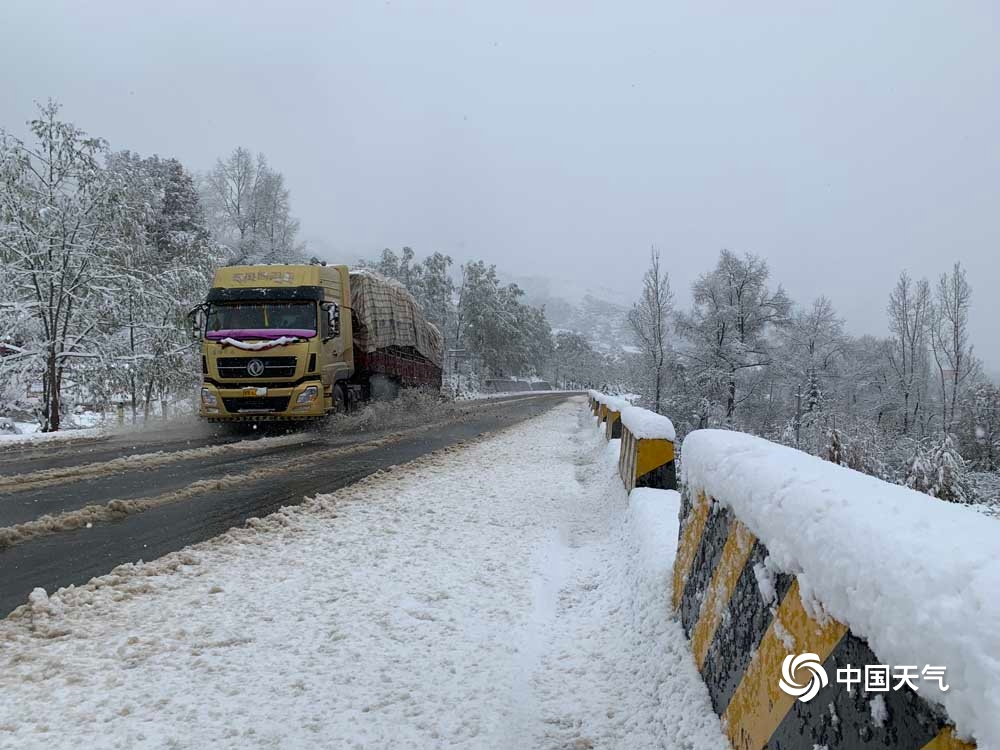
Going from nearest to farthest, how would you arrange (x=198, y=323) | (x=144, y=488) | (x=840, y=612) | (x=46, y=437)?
1. (x=840, y=612)
2. (x=144, y=488)
3. (x=46, y=437)
4. (x=198, y=323)

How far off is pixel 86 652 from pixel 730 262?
37.8 meters

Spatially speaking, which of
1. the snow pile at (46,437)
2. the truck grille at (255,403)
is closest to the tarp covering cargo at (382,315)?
the truck grille at (255,403)

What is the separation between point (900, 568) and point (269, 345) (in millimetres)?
12392

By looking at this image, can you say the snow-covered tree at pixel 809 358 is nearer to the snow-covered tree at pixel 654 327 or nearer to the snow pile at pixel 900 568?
the snow-covered tree at pixel 654 327

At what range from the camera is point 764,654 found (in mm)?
1612

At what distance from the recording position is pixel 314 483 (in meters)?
6.74

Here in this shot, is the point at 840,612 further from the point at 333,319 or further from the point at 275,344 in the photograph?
the point at 333,319

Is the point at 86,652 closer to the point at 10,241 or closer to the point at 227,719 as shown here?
the point at 227,719

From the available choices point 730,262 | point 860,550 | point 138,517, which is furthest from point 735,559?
point 730,262

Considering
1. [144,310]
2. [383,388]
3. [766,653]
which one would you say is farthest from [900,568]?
[144,310]

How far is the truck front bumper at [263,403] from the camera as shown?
479 inches

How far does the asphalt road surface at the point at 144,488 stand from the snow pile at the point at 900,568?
3.70 m

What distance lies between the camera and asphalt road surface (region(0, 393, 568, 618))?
4.03m

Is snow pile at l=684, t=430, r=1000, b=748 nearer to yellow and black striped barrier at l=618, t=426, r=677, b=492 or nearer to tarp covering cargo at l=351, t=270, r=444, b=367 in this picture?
yellow and black striped barrier at l=618, t=426, r=677, b=492
